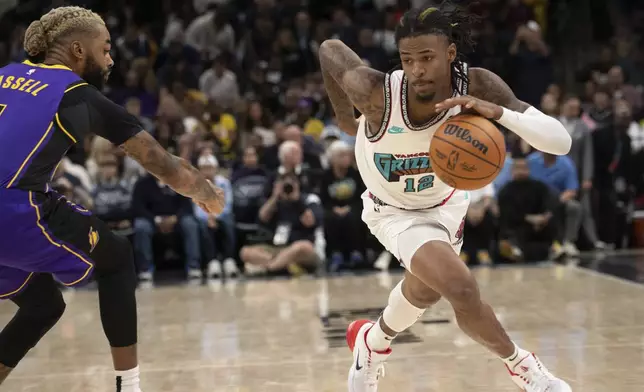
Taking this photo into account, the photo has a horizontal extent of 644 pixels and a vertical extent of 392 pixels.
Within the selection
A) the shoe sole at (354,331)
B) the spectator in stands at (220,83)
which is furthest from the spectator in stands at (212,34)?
the shoe sole at (354,331)

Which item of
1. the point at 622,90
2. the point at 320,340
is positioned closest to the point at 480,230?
the point at 622,90

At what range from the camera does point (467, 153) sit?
3916mm

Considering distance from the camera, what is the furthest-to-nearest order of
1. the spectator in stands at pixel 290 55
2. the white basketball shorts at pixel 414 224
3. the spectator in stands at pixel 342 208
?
the spectator in stands at pixel 290 55 → the spectator in stands at pixel 342 208 → the white basketball shorts at pixel 414 224

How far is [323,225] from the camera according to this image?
34.7ft

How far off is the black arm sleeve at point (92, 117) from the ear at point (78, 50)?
0.21 metres

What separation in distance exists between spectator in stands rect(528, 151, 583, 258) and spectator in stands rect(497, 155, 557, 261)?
0.29m

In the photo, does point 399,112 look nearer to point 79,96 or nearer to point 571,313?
point 79,96

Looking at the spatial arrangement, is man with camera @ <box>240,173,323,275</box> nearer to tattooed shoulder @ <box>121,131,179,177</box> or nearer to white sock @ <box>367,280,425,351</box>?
white sock @ <box>367,280,425,351</box>

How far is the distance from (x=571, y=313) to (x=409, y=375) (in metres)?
2.36

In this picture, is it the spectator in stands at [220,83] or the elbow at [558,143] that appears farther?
the spectator in stands at [220,83]

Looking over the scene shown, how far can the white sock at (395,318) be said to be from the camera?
451cm

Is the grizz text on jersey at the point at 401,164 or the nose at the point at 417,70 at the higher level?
the nose at the point at 417,70

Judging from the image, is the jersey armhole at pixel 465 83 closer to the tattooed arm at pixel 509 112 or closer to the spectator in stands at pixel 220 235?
the tattooed arm at pixel 509 112

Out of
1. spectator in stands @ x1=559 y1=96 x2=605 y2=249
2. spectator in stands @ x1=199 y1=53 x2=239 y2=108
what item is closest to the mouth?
spectator in stands @ x1=559 y1=96 x2=605 y2=249
